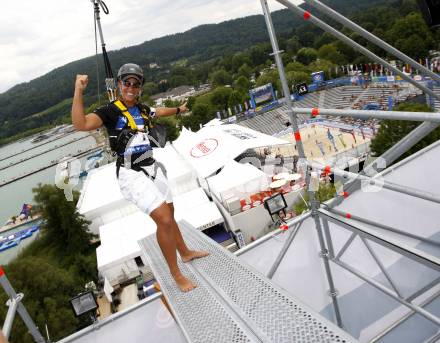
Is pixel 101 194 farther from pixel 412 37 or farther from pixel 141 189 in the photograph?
pixel 412 37

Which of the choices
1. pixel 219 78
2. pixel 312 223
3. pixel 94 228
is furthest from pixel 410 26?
pixel 312 223

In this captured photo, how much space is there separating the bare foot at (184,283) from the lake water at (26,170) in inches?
1137

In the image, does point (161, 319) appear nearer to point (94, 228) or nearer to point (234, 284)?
point (234, 284)

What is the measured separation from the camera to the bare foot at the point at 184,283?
2.35 meters

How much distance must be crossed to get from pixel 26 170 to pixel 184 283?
81.8 metres

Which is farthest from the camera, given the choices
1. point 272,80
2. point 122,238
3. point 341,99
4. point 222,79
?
point 222,79

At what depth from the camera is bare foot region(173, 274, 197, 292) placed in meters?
2.35

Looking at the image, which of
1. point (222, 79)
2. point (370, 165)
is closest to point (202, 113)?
point (222, 79)

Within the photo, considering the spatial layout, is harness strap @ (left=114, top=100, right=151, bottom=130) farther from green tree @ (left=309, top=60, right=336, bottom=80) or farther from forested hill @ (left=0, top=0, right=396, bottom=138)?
forested hill @ (left=0, top=0, right=396, bottom=138)

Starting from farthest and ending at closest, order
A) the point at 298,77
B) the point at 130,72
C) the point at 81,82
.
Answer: the point at 298,77 → the point at 130,72 → the point at 81,82

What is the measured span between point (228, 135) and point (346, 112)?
15025 millimetres

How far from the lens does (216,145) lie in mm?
16500

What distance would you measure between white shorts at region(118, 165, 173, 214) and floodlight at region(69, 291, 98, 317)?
2.68 ft

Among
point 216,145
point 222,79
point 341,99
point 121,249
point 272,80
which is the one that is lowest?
point 341,99
